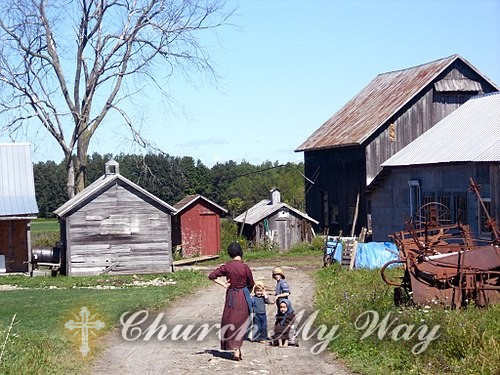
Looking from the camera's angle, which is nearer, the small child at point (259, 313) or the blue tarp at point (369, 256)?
the small child at point (259, 313)

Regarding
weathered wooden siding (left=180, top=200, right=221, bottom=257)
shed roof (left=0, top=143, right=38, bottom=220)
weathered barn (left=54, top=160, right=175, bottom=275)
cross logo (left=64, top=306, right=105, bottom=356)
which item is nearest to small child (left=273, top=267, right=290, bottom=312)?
cross logo (left=64, top=306, right=105, bottom=356)

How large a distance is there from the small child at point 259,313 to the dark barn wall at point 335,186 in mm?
24815

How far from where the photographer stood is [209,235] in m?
41.2

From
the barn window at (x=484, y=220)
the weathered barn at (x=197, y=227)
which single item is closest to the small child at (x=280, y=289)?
the barn window at (x=484, y=220)

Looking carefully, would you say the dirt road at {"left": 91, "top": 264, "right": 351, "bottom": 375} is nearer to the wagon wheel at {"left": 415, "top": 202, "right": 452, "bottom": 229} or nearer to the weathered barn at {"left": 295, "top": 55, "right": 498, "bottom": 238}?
the wagon wheel at {"left": 415, "top": 202, "right": 452, "bottom": 229}

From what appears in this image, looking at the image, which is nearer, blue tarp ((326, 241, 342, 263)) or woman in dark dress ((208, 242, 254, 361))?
woman in dark dress ((208, 242, 254, 361))

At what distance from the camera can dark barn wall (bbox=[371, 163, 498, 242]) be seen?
25750 millimetres

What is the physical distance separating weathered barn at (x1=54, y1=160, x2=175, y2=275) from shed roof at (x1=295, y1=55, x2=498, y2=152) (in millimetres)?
10644

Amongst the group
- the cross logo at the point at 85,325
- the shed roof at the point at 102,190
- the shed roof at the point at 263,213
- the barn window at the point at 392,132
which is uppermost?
the barn window at the point at 392,132

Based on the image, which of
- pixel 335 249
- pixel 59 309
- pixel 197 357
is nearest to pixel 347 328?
pixel 197 357

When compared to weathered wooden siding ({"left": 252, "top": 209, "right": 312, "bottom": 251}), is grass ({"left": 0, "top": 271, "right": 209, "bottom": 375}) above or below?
below

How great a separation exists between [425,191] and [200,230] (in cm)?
1469

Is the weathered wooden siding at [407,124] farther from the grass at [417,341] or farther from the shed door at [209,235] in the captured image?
the grass at [417,341]

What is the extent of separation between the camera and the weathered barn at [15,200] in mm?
32875
